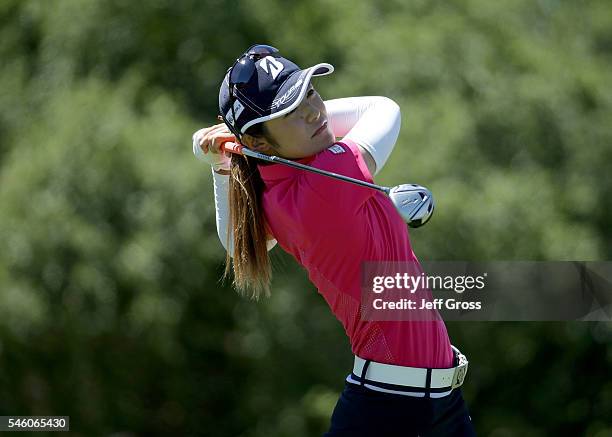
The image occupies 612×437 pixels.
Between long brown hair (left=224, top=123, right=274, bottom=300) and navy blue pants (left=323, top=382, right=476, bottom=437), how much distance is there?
0.36m

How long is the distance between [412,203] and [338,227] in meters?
0.17

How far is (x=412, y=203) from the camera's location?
2.09 meters

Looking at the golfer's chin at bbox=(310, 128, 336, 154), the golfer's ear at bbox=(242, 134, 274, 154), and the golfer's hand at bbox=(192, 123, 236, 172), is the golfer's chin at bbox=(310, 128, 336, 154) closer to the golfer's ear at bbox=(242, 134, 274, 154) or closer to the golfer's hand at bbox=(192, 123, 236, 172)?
the golfer's ear at bbox=(242, 134, 274, 154)

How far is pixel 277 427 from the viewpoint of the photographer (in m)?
5.36

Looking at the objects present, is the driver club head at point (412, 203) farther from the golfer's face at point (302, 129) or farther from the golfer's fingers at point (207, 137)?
the golfer's fingers at point (207, 137)

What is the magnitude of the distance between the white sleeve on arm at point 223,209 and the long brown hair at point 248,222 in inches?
2.2

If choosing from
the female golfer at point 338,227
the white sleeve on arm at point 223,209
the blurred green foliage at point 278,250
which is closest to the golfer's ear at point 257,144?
the female golfer at point 338,227

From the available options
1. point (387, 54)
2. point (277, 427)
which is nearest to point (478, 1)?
point (387, 54)

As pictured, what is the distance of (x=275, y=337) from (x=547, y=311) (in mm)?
1415

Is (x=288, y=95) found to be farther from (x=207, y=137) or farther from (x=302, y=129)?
(x=207, y=137)

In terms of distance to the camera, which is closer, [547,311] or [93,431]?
[547,311]

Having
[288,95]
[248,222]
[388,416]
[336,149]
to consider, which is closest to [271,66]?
[288,95]

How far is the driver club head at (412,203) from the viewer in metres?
2.08

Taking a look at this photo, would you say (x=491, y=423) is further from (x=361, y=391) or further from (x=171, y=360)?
(x=361, y=391)
